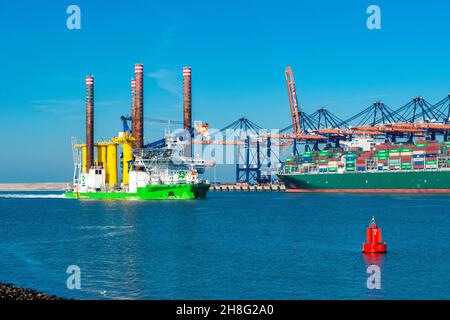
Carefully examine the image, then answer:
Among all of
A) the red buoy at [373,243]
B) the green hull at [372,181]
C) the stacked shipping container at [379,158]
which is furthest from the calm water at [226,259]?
the green hull at [372,181]

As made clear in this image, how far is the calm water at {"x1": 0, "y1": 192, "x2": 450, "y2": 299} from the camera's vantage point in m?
25.6

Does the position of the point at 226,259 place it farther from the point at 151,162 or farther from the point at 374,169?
the point at 374,169

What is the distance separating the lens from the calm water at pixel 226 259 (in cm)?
2556

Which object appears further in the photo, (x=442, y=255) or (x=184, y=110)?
(x=184, y=110)

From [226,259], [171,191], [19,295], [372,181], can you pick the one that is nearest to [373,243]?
[226,259]

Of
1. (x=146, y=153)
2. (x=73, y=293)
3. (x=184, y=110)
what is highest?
(x=184, y=110)

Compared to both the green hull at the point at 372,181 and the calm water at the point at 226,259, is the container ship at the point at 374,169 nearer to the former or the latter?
the green hull at the point at 372,181

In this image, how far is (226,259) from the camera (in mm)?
34062
